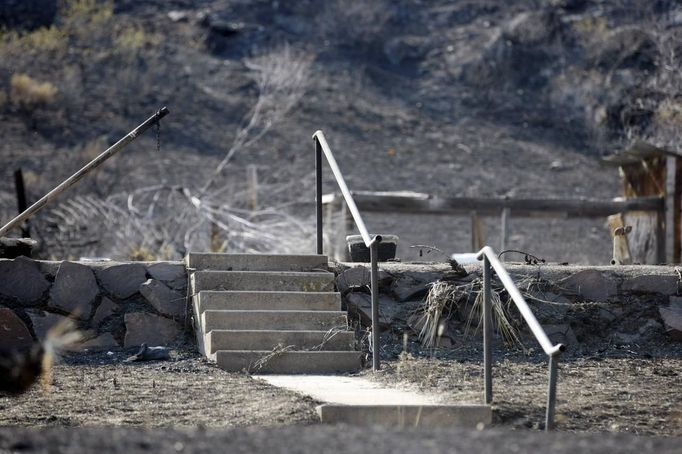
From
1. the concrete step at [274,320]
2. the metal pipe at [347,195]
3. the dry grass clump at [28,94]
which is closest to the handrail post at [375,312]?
the metal pipe at [347,195]

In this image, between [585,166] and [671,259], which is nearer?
[671,259]

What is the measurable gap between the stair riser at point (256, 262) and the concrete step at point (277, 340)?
107cm

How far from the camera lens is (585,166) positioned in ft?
86.7

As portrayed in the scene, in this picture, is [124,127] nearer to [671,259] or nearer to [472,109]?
[472,109]

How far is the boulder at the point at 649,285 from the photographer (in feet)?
32.6

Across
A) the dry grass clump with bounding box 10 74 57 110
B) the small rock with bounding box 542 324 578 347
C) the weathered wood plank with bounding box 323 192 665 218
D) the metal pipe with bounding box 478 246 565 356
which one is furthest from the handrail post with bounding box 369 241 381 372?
the dry grass clump with bounding box 10 74 57 110

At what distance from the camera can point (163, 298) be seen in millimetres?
9734

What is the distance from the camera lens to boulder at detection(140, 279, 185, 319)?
9.70 meters

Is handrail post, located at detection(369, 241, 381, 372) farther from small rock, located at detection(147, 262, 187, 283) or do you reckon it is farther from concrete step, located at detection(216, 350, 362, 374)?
small rock, located at detection(147, 262, 187, 283)

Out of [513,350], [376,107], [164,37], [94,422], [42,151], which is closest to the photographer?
[94,422]

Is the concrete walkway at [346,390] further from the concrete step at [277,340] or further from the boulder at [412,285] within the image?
the boulder at [412,285]

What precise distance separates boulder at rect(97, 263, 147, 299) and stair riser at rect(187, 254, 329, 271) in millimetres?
422

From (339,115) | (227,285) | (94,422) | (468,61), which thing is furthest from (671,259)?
(468,61)

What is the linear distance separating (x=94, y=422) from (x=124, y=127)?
19.6m
